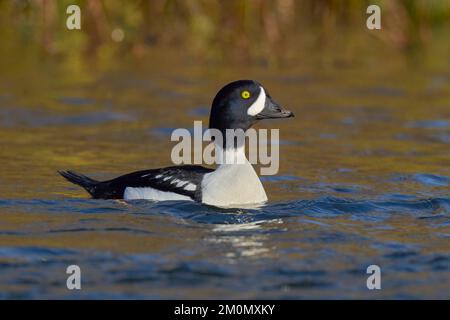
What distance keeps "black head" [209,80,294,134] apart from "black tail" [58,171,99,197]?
141 cm

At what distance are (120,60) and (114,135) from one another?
5052mm

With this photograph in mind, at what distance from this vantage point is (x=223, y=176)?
10.1 m

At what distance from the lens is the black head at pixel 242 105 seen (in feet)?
33.5

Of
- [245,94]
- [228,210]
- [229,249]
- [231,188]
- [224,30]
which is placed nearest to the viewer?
[229,249]

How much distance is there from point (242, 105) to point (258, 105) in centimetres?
15

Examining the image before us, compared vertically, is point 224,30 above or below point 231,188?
above

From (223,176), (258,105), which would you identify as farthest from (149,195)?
(258,105)

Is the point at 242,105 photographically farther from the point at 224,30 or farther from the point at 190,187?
→ the point at 224,30

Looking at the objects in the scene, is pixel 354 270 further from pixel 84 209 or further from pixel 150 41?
pixel 150 41

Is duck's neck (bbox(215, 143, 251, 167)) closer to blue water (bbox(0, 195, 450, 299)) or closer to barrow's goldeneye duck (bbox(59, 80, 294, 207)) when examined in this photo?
barrow's goldeneye duck (bbox(59, 80, 294, 207))

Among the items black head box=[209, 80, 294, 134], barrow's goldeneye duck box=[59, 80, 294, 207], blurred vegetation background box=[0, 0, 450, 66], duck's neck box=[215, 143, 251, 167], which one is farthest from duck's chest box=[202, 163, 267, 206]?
blurred vegetation background box=[0, 0, 450, 66]

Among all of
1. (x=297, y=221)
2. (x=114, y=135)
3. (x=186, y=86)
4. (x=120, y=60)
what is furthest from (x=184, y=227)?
(x=120, y=60)

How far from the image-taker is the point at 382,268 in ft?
27.0
